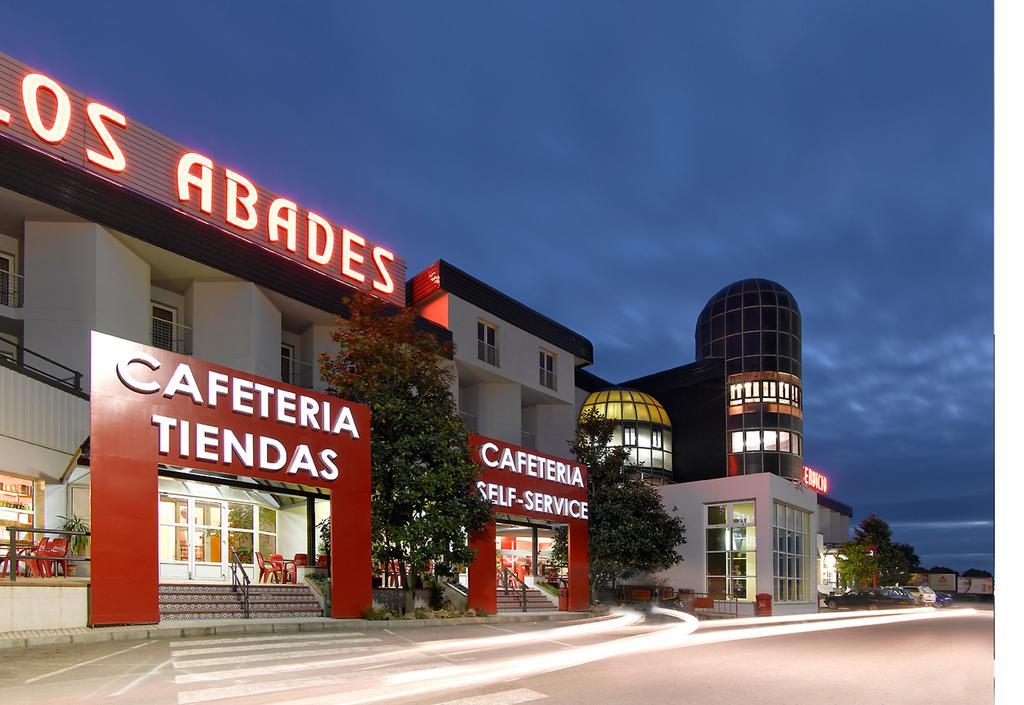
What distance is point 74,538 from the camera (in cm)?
1958

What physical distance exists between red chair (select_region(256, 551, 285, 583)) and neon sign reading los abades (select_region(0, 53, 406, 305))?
42.4ft

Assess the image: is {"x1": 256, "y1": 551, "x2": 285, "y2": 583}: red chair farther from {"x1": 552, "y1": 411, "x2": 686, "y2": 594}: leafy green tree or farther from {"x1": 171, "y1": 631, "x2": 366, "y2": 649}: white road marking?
{"x1": 552, "y1": 411, "x2": 686, "y2": 594}: leafy green tree

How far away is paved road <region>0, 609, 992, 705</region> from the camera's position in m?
9.40

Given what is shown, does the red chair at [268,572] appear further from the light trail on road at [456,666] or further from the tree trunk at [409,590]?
the light trail on road at [456,666]

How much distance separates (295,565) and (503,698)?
47.7 feet

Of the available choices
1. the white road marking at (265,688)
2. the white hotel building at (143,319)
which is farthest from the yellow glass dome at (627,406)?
the white road marking at (265,688)

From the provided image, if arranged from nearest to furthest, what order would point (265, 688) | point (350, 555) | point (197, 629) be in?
point (265, 688) → point (197, 629) → point (350, 555)

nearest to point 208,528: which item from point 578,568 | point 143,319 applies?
point 143,319

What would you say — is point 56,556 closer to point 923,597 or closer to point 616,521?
point 616,521

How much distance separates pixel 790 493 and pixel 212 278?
30618mm

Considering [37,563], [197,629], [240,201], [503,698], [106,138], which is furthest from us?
[240,201]
